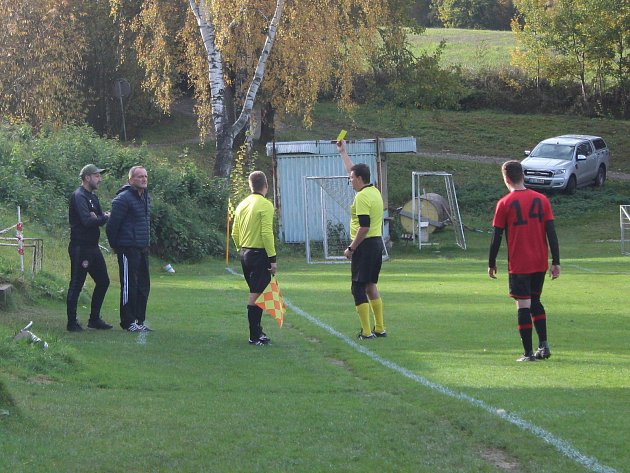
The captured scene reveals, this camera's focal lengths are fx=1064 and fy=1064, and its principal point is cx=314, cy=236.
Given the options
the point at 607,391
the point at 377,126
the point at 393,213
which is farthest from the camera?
the point at 377,126

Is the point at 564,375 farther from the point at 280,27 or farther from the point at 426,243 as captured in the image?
the point at 280,27

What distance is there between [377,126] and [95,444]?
4721 cm

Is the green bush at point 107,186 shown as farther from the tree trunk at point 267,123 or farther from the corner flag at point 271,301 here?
the corner flag at point 271,301

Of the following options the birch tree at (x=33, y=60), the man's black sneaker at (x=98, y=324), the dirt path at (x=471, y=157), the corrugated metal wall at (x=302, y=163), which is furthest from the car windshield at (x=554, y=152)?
the man's black sneaker at (x=98, y=324)

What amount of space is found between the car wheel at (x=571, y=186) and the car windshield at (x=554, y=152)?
31.6 inches

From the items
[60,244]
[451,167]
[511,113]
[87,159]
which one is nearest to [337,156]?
[87,159]

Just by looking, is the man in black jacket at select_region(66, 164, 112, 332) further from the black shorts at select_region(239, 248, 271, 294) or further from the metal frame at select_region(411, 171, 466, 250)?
the metal frame at select_region(411, 171, 466, 250)

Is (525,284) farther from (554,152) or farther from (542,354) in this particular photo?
(554,152)

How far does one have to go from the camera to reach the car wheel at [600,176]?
143 feet

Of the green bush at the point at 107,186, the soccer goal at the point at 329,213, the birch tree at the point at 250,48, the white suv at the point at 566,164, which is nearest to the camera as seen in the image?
the green bush at the point at 107,186

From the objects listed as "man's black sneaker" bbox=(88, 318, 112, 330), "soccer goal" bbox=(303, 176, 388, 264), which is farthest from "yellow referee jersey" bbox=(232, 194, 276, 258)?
"soccer goal" bbox=(303, 176, 388, 264)

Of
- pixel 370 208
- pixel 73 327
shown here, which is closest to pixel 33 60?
pixel 73 327

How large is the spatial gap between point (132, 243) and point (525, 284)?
16.4 ft

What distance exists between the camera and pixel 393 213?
115ft
